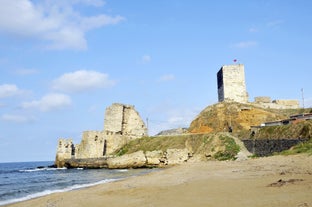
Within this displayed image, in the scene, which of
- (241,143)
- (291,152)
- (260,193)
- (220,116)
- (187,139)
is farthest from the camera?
(220,116)

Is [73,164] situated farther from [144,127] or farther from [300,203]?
[300,203]

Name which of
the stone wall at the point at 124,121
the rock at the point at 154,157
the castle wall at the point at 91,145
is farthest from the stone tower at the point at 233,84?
the castle wall at the point at 91,145

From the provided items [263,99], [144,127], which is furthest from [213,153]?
[144,127]

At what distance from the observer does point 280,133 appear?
3516cm

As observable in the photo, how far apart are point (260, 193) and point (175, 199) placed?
3.35 m

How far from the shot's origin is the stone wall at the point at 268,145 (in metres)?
30.5

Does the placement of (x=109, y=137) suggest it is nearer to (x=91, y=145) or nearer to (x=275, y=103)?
(x=91, y=145)

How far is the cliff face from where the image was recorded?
186ft

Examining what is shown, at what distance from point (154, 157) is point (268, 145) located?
73.5ft

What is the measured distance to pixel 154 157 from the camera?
173 feet

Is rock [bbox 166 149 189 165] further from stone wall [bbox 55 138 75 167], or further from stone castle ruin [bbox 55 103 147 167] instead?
stone wall [bbox 55 138 75 167]

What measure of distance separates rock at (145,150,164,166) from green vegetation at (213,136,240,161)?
11.0m

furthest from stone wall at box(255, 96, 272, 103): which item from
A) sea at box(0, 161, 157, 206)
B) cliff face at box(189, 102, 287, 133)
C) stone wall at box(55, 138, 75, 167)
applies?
stone wall at box(55, 138, 75, 167)

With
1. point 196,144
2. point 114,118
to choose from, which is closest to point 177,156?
point 196,144
